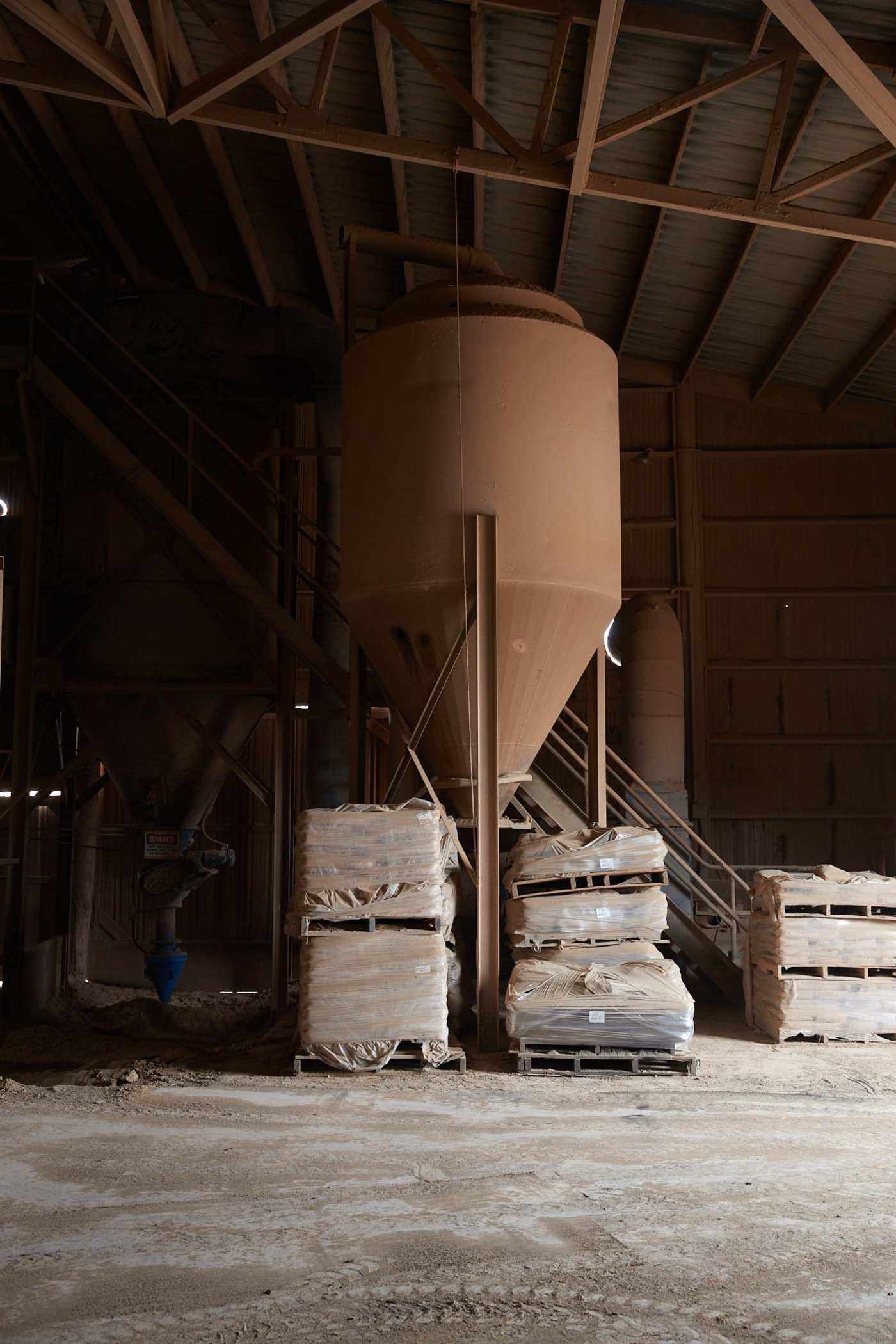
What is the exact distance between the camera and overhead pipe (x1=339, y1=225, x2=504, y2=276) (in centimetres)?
1043

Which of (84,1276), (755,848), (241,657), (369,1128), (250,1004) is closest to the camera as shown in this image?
(84,1276)

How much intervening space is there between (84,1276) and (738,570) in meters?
15.2

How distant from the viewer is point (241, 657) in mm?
12500

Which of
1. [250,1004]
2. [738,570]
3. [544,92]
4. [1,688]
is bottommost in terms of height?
[250,1004]

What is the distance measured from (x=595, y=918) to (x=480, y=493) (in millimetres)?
3463

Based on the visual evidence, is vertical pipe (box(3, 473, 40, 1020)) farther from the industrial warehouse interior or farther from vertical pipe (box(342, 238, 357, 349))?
vertical pipe (box(342, 238, 357, 349))

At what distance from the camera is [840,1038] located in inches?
372

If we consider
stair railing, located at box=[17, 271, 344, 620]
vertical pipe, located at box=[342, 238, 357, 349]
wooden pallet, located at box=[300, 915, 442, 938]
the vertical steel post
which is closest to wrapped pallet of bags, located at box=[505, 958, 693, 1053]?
wooden pallet, located at box=[300, 915, 442, 938]

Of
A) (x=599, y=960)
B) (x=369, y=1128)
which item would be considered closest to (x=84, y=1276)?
(x=369, y=1128)

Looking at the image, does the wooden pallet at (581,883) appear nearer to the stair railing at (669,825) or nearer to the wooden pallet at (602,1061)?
the wooden pallet at (602,1061)

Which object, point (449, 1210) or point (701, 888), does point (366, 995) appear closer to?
point (449, 1210)

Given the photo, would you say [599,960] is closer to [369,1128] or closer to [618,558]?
[369,1128]

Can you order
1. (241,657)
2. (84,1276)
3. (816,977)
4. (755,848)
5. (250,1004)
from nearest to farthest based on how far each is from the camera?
(84,1276) < (816,977) < (241,657) < (250,1004) < (755,848)

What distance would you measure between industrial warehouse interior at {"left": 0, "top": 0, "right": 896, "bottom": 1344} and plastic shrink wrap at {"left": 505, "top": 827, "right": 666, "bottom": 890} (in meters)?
0.04
